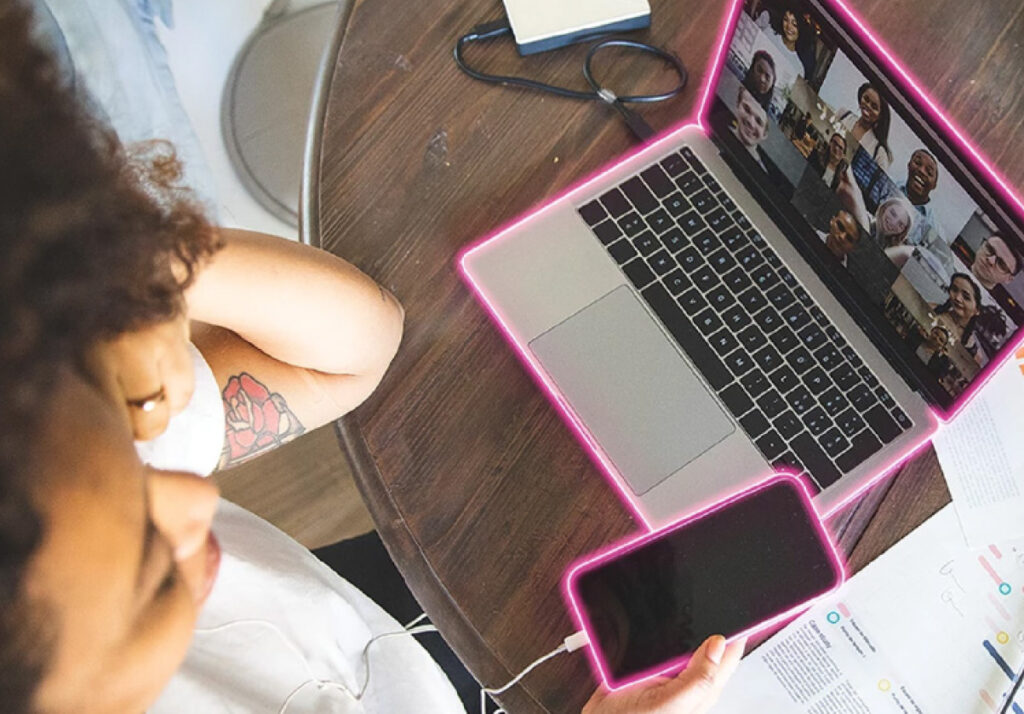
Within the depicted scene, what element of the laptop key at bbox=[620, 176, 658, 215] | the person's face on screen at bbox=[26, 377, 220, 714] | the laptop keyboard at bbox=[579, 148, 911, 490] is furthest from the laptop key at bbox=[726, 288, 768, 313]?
the person's face on screen at bbox=[26, 377, 220, 714]

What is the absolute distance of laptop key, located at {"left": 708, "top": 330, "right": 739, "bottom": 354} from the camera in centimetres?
69

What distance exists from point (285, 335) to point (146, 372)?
13.1 inches

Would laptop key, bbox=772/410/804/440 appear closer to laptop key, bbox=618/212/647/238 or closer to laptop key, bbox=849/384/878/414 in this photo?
laptop key, bbox=849/384/878/414

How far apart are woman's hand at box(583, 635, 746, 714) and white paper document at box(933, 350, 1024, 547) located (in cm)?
20

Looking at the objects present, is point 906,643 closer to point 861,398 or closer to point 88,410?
point 861,398

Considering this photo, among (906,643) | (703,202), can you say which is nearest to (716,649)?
(906,643)

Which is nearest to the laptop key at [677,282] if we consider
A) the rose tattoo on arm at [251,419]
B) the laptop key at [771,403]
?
the laptop key at [771,403]

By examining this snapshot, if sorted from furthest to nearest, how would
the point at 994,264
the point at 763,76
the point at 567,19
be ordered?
the point at 567,19
the point at 763,76
the point at 994,264

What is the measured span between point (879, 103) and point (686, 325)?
217 millimetres

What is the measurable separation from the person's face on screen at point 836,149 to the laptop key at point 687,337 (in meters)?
0.16

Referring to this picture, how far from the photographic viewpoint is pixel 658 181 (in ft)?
2.37

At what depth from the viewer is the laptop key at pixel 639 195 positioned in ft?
2.37

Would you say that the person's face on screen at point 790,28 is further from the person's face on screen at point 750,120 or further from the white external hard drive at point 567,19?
the white external hard drive at point 567,19

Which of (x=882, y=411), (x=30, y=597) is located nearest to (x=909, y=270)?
(x=882, y=411)
